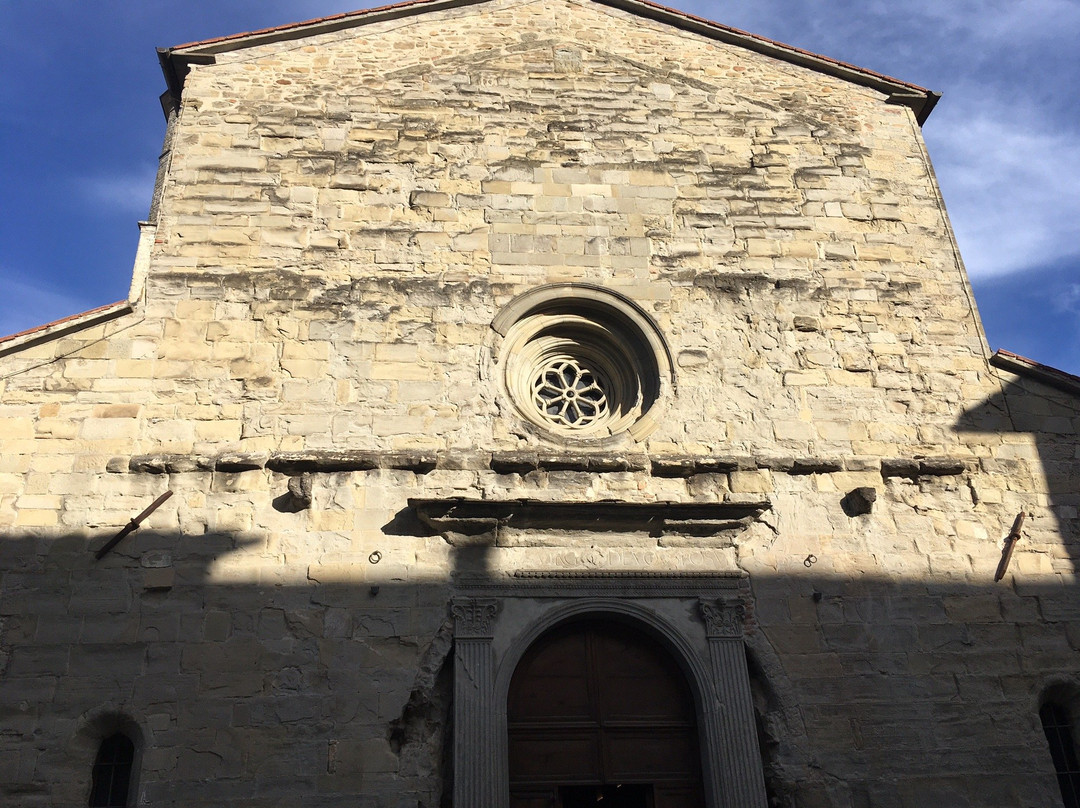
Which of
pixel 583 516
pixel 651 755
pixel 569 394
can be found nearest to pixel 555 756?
pixel 651 755

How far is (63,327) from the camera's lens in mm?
7281

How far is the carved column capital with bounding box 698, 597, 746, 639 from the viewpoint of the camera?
22.2 feet

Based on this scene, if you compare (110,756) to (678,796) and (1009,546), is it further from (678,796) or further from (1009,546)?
(1009,546)

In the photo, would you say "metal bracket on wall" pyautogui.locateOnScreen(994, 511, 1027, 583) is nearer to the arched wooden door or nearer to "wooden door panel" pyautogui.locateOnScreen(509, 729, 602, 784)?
the arched wooden door

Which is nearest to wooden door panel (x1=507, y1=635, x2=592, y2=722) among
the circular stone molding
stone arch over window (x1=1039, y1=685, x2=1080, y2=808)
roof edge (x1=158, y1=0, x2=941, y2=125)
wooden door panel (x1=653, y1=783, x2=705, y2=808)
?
wooden door panel (x1=653, y1=783, x2=705, y2=808)

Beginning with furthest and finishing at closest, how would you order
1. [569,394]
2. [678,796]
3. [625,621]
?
[569,394] < [625,621] < [678,796]

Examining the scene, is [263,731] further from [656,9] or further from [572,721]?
[656,9]

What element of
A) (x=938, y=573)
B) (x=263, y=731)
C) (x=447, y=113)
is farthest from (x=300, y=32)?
(x=938, y=573)

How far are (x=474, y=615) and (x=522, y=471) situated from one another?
3.92ft

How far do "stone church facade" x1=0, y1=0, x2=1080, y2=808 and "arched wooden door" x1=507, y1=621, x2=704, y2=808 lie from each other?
0.03 meters

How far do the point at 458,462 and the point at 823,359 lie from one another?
338 centimetres

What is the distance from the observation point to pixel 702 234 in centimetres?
853

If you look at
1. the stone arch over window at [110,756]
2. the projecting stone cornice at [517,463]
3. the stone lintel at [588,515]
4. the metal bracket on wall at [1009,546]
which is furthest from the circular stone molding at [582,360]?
the stone arch over window at [110,756]

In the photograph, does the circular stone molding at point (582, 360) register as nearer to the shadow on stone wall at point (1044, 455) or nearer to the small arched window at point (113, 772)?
the shadow on stone wall at point (1044, 455)
